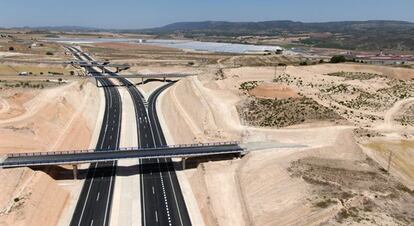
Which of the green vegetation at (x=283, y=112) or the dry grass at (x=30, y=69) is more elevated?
the dry grass at (x=30, y=69)

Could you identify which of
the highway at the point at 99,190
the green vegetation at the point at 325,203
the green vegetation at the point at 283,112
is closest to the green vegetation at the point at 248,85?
the green vegetation at the point at 283,112

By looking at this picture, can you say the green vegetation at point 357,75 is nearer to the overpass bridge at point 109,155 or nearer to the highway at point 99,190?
the overpass bridge at point 109,155

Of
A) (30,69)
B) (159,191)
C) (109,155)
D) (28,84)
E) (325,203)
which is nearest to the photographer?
(325,203)

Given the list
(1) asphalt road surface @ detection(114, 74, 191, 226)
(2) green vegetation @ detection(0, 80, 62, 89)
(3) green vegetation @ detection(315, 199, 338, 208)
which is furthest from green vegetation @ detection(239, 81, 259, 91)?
(3) green vegetation @ detection(315, 199, 338, 208)

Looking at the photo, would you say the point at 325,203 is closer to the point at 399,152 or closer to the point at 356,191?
the point at 356,191

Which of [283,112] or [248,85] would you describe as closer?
[283,112]

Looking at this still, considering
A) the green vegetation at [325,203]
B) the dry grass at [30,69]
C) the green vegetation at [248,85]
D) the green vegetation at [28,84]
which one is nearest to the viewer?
the green vegetation at [325,203]

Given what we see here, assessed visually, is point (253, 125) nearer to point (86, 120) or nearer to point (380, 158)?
point (380, 158)

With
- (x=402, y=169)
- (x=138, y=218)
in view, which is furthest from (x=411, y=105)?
(x=138, y=218)

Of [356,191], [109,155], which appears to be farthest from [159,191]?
[356,191]
